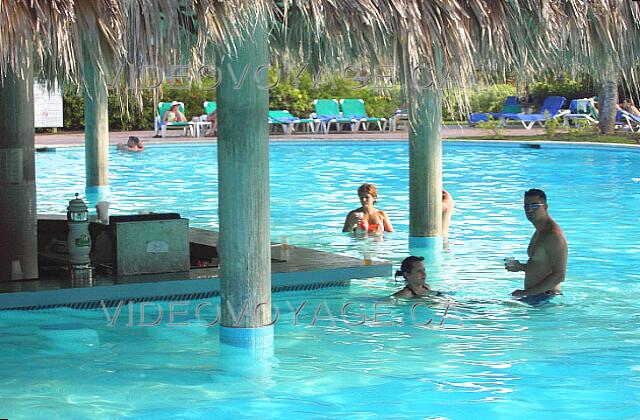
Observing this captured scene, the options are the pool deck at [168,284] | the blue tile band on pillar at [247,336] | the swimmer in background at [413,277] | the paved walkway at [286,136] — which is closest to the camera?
the blue tile band on pillar at [247,336]

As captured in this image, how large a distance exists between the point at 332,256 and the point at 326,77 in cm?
162

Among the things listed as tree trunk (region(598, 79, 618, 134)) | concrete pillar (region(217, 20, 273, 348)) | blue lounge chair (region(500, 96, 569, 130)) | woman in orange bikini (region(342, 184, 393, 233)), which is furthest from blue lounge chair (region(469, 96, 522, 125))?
concrete pillar (region(217, 20, 273, 348))

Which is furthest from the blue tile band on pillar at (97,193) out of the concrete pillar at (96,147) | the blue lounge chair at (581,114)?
the blue lounge chair at (581,114)

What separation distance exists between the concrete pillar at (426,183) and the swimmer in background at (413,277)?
2.43 metres

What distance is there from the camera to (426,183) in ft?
37.0

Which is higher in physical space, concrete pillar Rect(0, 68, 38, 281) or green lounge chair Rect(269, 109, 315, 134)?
green lounge chair Rect(269, 109, 315, 134)

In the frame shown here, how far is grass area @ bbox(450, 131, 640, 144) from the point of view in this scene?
25.5 meters

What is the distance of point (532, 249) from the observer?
857 centimetres

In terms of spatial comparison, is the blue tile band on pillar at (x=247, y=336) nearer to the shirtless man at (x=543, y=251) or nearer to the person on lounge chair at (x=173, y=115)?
the shirtless man at (x=543, y=251)

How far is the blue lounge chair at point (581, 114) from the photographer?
1143 inches

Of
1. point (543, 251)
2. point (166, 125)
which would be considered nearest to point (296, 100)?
point (166, 125)

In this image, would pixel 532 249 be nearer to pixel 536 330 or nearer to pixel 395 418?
pixel 536 330

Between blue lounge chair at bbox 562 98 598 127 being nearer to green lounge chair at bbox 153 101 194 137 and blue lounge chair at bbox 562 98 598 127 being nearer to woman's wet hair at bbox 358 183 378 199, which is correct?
green lounge chair at bbox 153 101 194 137

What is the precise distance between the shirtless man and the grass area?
55.5ft
